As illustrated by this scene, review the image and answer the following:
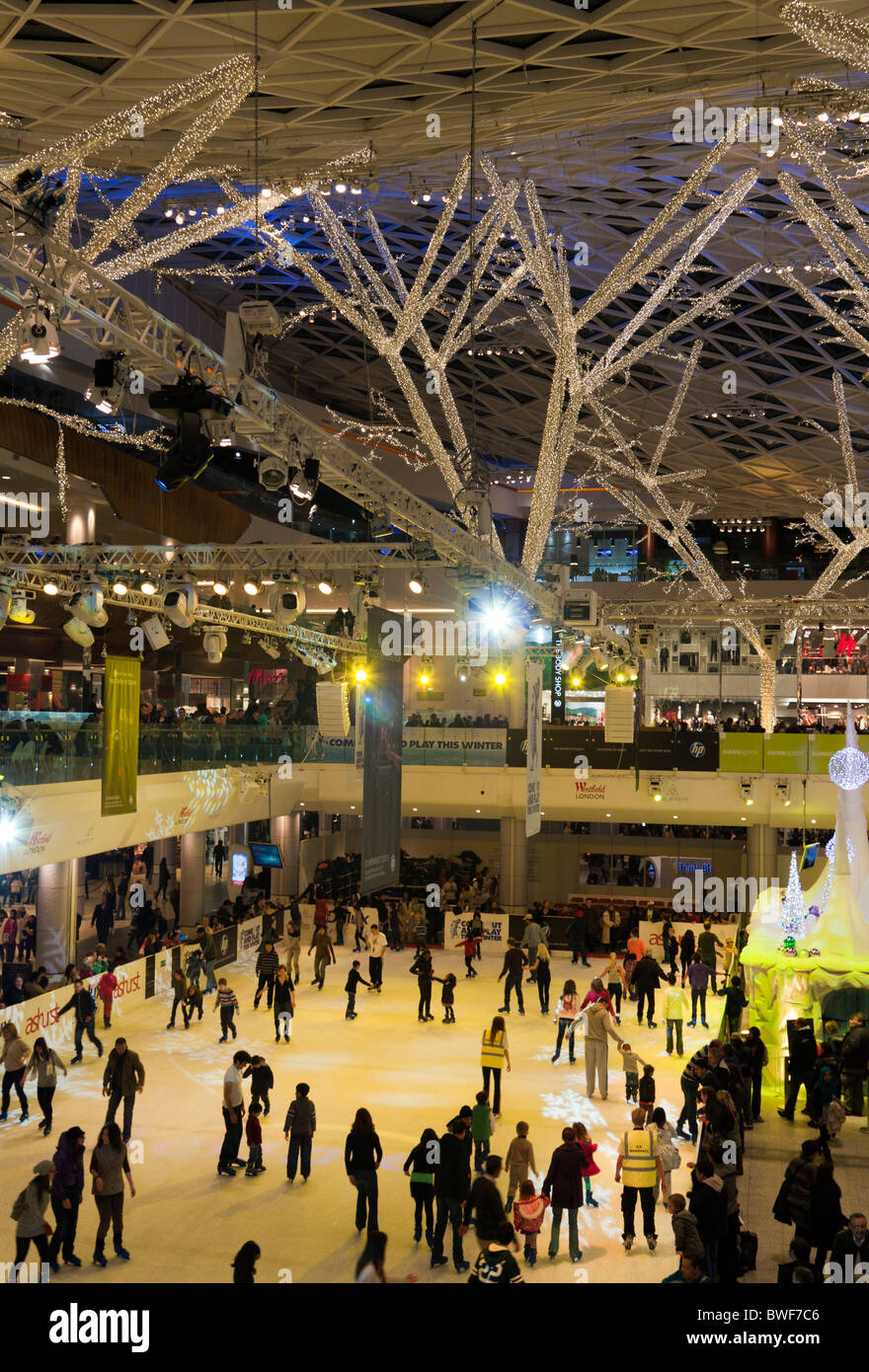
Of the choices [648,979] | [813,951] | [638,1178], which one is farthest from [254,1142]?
[648,979]

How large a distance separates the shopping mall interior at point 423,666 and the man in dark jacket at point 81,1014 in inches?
2.1

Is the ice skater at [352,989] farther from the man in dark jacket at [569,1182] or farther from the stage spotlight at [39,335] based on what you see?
the stage spotlight at [39,335]

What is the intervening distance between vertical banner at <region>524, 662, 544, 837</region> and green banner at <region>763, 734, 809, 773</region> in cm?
962

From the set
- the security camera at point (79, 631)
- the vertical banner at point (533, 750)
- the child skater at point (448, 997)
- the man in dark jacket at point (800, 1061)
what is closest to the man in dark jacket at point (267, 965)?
the child skater at point (448, 997)

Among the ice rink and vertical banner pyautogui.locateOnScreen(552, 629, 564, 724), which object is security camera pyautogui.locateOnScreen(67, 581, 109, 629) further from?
vertical banner pyautogui.locateOnScreen(552, 629, 564, 724)

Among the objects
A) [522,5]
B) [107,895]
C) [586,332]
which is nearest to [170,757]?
[107,895]

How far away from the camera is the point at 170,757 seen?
2267cm

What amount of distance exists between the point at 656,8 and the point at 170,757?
16.2m

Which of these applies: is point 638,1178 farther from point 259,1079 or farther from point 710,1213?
point 259,1079

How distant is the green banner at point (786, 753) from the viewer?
26984mm

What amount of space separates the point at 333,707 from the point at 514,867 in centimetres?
654

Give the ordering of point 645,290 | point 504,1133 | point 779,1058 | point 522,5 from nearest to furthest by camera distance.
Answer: point 522,5, point 504,1133, point 779,1058, point 645,290
